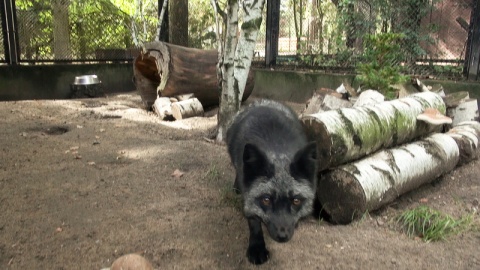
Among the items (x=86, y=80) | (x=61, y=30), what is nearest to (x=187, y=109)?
(x=86, y=80)

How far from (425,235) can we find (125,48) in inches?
390

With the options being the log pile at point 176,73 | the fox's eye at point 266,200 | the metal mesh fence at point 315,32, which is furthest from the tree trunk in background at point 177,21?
the fox's eye at point 266,200

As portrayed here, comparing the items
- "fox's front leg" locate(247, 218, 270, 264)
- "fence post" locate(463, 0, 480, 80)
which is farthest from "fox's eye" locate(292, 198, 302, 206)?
"fence post" locate(463, 0, 480, 80)

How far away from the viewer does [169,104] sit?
770 centimetres

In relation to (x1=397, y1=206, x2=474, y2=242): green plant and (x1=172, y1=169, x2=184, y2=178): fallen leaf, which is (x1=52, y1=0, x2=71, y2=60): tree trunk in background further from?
(x1=397, y1=206, x2=474, y2=242): green plant

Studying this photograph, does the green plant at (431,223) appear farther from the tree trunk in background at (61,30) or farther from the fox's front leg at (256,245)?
the tree trunk in background at (61,30)

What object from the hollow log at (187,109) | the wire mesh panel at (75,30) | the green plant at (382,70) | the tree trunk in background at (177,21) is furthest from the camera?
the tree trunk in background at (177,21)

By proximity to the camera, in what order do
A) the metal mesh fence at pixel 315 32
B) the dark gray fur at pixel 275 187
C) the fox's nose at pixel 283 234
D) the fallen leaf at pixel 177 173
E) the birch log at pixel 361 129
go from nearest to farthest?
the fox's nose at pixel 283 234, the dark gray fur at pixel 275 187, the birch log at pixel 361 129, the fallen leaf at pixel 177 173, the metal mesh fence at pixel 315 32

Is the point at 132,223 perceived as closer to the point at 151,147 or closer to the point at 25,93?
the point at 151,147

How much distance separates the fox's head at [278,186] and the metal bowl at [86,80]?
7846 mm

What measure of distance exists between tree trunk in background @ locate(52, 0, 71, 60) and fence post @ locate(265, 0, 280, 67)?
5.00 m

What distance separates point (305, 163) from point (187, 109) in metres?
5.10

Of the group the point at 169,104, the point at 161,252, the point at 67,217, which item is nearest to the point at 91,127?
the point at 169,104

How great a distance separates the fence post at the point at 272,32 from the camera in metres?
9.78
